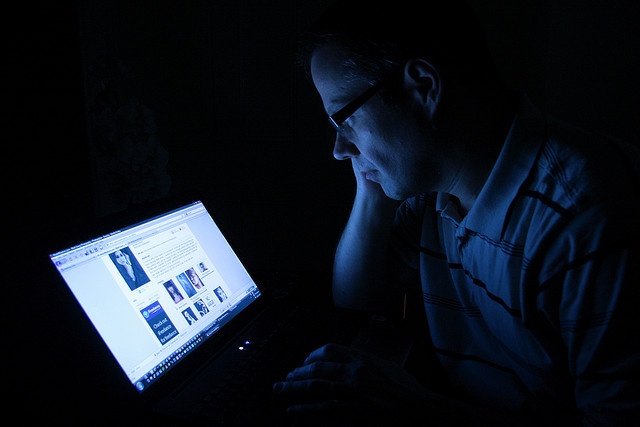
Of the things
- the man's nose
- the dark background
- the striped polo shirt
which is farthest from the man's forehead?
the dark background

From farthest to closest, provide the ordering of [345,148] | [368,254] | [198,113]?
[198,113]
[368,254]
[345,148]

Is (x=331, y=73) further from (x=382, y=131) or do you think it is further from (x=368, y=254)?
(x=368, y=254)

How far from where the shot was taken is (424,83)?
911 millimetres

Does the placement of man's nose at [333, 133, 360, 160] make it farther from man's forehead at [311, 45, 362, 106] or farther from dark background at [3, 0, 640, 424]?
dark background at [3, 0, 640, 424]

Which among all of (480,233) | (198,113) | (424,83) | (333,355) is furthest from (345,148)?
(198,113)

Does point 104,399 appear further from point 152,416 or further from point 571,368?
point 571,368

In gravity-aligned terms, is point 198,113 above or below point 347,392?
above

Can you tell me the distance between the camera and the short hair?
35.4 inches

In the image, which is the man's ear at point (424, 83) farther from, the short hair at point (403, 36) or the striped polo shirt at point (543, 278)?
the striped polo shirt at point (543, 278)

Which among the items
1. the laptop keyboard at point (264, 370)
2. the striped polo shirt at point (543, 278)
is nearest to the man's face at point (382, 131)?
the striped polo shirt at point (543, 278)

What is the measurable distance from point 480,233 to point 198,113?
1.12m

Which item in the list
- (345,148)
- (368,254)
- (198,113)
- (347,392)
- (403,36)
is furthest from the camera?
(198,113)

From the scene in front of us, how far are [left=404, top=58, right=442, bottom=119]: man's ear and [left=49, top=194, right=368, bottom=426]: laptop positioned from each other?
1.76 ft

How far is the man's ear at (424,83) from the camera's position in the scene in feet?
2.94
